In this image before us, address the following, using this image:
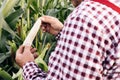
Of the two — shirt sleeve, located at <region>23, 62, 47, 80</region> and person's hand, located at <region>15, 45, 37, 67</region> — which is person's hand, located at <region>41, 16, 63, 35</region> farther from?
shirt sleeve, located at <region>23, 62, 47, 80</region>

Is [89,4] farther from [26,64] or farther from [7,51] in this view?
[7,51]

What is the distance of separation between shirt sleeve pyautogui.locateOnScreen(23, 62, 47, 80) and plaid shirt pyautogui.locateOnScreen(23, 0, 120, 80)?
13 cm

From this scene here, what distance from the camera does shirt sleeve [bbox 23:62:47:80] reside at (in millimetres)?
917

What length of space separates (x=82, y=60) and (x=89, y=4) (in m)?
0.10

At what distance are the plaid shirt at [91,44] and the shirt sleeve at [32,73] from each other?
0.13 m

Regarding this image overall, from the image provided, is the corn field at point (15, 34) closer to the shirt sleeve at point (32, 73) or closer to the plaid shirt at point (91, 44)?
the shirt sleeve at point (32, 73)

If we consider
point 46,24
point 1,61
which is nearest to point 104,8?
point 46,24

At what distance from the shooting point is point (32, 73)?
3.05 ft

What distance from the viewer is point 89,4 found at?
2.57 ft

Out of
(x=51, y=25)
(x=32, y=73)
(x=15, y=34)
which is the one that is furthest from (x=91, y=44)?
(x=15, y=34)

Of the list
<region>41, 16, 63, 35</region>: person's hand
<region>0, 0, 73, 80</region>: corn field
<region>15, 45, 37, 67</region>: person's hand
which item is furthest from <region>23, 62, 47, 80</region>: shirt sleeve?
<region>0, 0, 73, 80</region>: corn field

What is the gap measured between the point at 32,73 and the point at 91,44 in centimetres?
22

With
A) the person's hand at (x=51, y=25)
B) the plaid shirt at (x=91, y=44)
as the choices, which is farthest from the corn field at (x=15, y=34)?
the plaid shirt at (x=91, y=44)

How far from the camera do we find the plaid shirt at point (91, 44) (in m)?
0.76
